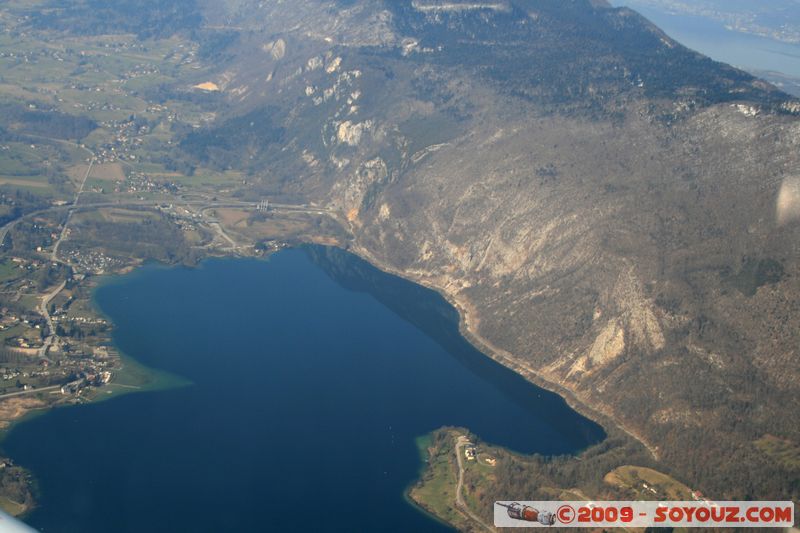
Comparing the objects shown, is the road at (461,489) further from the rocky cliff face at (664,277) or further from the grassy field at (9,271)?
the grassy field at (9,271)

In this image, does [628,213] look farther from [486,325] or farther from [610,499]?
[610,499]

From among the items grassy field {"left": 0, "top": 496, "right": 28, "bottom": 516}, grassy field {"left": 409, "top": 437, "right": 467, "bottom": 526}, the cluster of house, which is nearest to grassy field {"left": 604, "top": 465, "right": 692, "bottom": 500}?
grassy field {"left": 409, "top": 437, "right": 467, "bottom": 526}

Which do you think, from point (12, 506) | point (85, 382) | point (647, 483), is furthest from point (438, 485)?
point (85, 382)

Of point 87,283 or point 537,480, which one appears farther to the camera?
point 87,283

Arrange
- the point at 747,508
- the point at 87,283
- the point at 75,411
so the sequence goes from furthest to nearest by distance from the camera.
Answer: the point at 87,283
the point at 75,411
the point at 747,508

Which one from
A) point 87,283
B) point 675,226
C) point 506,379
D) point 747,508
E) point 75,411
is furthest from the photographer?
point 87,283

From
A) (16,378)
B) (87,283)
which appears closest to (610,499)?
(16,378)

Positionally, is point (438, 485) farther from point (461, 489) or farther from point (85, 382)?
point (85, 382)
